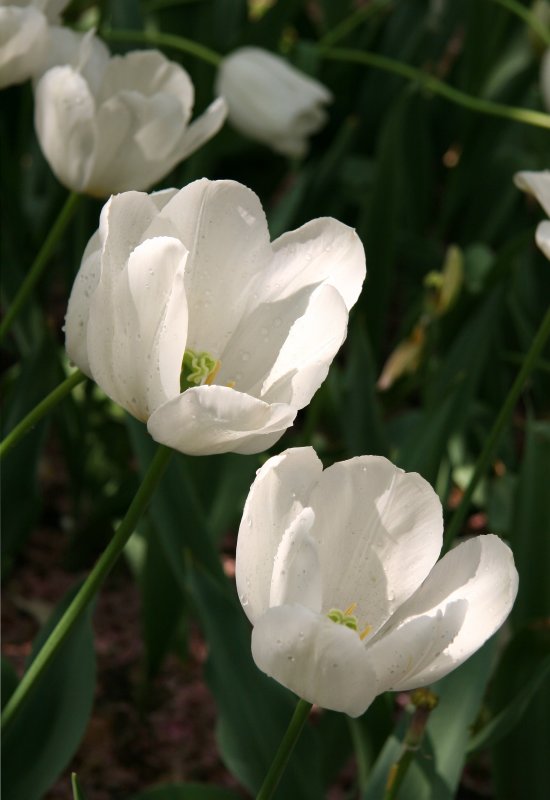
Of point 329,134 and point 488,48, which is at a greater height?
point 488,48

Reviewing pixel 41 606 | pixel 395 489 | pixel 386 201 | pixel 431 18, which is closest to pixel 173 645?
pixel 41 606

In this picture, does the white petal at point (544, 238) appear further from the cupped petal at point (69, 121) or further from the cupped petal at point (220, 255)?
the cupped petal at point (69, 121)

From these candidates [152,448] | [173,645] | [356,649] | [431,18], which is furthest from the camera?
[431,18]

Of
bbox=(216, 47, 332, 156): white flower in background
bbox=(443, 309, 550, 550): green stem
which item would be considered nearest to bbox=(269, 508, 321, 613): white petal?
bbox=(443, 309, 550, 550): green stem

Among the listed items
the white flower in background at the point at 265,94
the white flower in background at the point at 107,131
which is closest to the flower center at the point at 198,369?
the white flower in background at the point at 107,131

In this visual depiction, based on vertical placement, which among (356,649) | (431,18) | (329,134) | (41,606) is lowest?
(41,606)

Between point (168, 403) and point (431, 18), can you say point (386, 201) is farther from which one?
point (168, 403)
